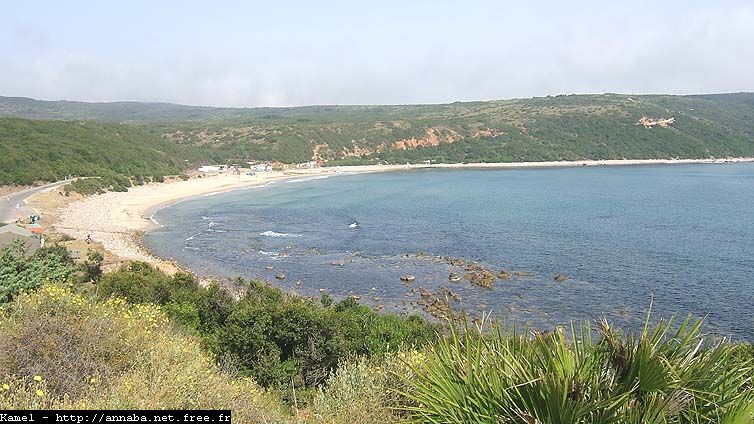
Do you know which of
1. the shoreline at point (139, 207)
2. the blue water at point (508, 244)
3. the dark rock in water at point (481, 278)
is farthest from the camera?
the shoreline at point (139, 207)

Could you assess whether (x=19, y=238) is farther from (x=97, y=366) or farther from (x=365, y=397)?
(x=365, y=397)

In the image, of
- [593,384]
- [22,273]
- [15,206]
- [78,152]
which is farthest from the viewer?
[78,152]

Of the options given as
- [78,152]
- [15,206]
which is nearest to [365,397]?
[15,206]

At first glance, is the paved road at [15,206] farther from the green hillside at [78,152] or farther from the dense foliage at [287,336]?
the dense foliage at [287,336]

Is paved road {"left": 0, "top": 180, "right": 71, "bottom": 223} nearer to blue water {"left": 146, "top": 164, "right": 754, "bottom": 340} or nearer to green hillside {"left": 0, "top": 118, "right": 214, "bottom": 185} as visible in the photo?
green hillside {"left": 0, "top": 118, "right": 214, "bottom": 185}

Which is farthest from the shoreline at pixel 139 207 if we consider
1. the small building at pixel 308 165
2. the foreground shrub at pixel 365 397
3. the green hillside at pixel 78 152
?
the foreground shrub at pixel 365 397

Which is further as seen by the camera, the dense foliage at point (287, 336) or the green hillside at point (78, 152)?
the green hillside at point (78, 152)
